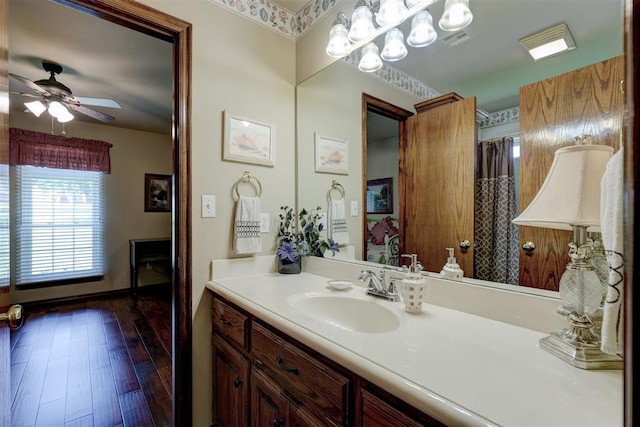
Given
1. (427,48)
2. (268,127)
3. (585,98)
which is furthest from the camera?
(268,127)

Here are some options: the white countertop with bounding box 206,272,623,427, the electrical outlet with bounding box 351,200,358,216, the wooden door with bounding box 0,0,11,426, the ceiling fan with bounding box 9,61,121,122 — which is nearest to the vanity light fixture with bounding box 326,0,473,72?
the electrical outlet with bounding box 351,200,358,216

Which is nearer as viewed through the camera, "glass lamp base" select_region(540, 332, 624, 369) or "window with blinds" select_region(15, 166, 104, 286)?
"glass lamp base" select_region(540, 332, 624, 369)

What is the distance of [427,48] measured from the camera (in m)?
1.23

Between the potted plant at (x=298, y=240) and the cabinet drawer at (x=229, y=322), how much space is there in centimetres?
41

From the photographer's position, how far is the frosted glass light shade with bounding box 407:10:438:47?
1202mm

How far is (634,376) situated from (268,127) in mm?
1729

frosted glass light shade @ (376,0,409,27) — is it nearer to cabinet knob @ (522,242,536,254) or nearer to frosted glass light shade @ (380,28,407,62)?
frosted glass light shade @ (380,28,407,62)

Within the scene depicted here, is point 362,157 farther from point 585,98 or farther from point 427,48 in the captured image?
point 585,98

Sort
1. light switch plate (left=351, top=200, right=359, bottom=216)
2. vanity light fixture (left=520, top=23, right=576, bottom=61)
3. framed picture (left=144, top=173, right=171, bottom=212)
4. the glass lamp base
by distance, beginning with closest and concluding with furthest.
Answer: the glass lamp base < vanity light fixture (left=520, top=23, right=576, bottom=61) < light switch plate (left=351, top=200, right=359, bottom=216) < framed picture (left=144, top=173, right=171, bottom=212)

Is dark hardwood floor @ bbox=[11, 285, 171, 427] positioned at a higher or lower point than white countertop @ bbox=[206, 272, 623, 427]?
lower

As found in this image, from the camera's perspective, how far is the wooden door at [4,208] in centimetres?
72

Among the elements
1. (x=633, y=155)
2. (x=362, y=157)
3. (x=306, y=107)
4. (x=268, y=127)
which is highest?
(x=306, y=107)

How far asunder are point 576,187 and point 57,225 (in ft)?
16.4

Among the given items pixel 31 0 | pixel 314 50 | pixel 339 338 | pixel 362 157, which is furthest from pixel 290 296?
pixel 31 0
